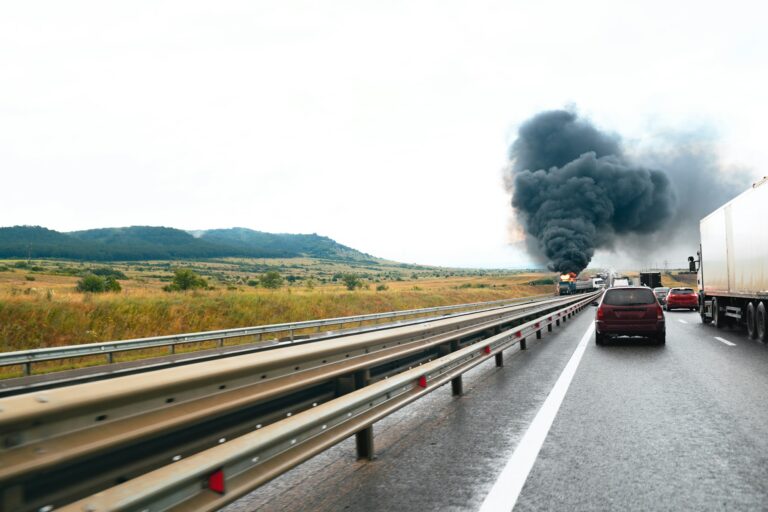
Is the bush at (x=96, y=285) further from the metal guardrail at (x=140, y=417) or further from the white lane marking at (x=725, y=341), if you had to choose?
the metal guardrail at (x=140, y=417)

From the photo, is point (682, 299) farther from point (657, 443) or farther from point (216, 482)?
point (216, 482)

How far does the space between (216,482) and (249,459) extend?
350 mm

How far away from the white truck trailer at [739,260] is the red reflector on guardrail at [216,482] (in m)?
14.5

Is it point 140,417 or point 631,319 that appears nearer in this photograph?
point 140,417

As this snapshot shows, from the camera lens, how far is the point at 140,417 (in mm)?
2846

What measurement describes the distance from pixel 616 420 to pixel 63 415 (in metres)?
5.91

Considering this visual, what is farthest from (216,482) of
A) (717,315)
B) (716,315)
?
(716,315)

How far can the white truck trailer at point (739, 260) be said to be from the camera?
14788mm

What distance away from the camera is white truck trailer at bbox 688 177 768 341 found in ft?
48.5

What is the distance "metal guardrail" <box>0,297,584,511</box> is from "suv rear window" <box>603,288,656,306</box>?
12205 mm

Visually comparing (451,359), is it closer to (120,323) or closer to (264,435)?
(264,435)

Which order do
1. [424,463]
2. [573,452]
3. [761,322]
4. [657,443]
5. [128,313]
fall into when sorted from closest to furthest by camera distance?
1. [424,463]
2. [573,452]
3. [657,443]
4. [761,322]
5. [128,313]

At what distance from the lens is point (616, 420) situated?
6.89 meters

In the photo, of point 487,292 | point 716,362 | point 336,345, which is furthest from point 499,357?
point 487,292
